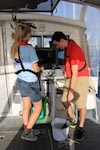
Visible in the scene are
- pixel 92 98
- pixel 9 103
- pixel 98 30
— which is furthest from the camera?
pixel 98 30

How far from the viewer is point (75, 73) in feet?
10.6

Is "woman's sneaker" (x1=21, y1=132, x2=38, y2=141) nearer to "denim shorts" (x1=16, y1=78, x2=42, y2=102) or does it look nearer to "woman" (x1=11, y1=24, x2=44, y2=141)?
"woman" (x1=11, y1=24, x2=44, y2=141)

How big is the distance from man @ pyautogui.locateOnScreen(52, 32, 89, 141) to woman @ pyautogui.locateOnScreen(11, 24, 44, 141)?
0.43 meters

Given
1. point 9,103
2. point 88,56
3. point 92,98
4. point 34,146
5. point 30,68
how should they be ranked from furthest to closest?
point 88,56, point 9,103, point 92,98, point 34,146, point 30,68

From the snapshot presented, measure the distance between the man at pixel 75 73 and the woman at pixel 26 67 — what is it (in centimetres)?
43

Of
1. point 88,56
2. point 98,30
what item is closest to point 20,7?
point 88,56

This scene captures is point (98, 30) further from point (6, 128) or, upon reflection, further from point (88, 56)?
point (6, 128)

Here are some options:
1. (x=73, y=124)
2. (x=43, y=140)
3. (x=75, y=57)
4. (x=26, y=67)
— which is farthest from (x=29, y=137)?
(x=75, y=57)

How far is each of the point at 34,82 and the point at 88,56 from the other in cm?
230

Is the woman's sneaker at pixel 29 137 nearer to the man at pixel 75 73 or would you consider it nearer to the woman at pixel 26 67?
the woman at pixel 26 67

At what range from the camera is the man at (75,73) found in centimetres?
327

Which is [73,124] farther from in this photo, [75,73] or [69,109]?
[75,73]

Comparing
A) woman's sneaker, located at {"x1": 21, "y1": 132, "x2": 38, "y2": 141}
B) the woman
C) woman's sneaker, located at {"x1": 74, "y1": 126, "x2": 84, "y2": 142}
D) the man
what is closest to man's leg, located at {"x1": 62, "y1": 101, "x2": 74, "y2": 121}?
the man

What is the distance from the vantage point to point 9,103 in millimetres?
4840
